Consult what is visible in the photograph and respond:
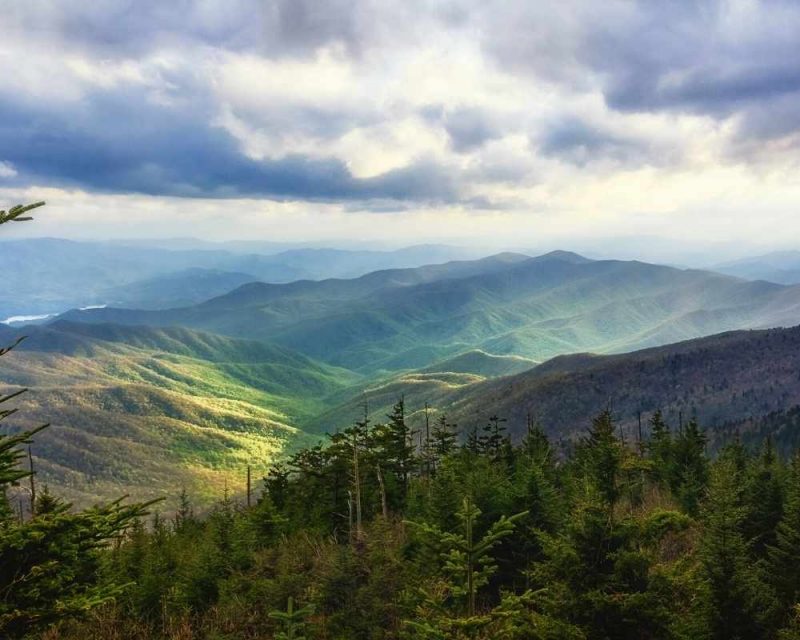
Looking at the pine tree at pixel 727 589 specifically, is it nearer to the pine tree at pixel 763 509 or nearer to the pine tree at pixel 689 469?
the pine tree at pixel 763 509

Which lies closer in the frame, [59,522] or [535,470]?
[59,522]

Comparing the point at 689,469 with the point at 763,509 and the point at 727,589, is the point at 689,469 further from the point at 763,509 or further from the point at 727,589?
the point at 727,589

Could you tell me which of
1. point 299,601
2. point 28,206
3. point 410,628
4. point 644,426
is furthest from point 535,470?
point 644,426

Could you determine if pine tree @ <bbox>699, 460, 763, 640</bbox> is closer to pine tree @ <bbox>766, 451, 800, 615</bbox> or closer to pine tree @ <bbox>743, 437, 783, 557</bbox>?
pine tree @ <bbox>766, 451, 800, 615</bbox>

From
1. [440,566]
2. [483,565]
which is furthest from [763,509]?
[483,565]

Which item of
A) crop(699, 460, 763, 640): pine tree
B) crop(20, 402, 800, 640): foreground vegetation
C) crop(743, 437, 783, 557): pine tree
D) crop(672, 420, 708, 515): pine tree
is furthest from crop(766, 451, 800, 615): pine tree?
crop(672, 420, 708, 515): pine tree

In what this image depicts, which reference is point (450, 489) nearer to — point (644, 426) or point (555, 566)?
point (555, 566)

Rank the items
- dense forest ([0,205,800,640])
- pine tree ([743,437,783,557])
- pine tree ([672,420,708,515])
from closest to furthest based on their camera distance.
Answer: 1. dense forest ([0,205,800,640])
2. pine tree ([743,437,783,557])
3. pine tree ([672,420,708,515])

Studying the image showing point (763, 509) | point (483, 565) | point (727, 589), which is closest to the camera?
point (727, 589)
